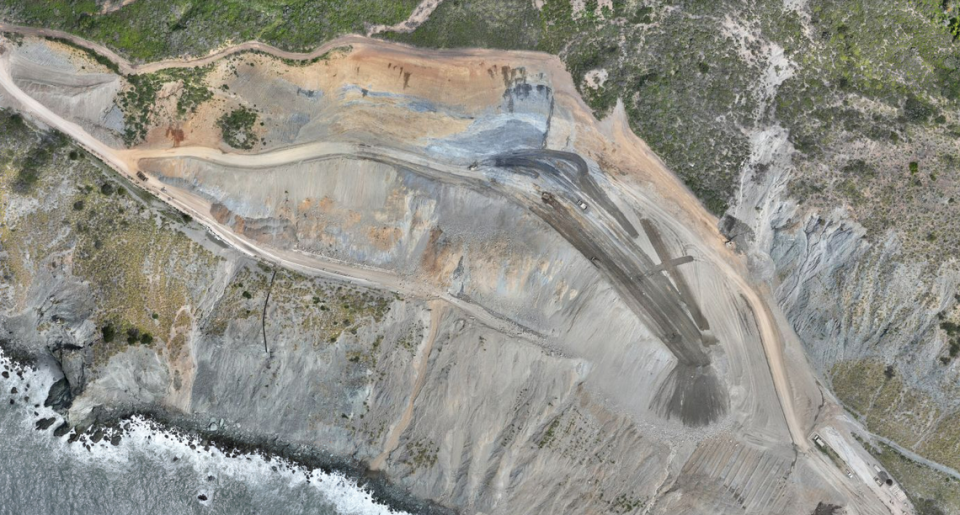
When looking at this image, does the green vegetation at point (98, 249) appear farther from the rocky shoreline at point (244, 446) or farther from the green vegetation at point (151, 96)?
the rocky shoreline at point (244, 446)

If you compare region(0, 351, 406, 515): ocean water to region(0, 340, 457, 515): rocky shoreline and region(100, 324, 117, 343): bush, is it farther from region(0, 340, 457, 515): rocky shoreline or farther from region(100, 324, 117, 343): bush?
region(100, 324, 117, 343): bush

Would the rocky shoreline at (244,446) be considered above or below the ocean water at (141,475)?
above

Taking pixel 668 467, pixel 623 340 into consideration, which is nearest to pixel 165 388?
pixel 623 340

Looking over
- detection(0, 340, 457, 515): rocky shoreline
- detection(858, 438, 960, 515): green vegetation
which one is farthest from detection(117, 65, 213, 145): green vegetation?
detection(858, 438, 960, 515): green vegetation

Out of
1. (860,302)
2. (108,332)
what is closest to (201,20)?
(108,332)

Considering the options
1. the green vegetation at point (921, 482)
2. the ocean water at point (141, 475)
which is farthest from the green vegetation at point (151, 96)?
the green vegetation at point (921, 482)

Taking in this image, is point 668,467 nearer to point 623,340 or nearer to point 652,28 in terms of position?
point 623,340
